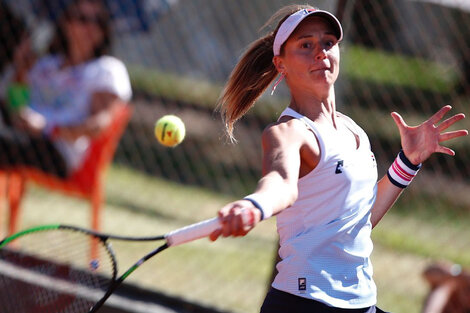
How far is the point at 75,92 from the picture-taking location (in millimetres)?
5520

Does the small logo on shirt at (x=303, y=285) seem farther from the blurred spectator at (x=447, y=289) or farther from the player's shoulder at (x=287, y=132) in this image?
the blurred spectator at (x=447, y=289)

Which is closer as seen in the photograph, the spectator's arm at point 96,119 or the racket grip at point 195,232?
the racket grip at point 195,232

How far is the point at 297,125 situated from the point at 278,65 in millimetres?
284

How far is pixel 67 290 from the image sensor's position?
12.4ft

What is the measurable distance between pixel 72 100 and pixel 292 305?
11.1ft

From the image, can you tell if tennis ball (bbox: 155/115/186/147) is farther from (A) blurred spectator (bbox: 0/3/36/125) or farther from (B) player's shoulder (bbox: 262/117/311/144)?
(A) blurred spectator (bbox: 0/3/36/125)

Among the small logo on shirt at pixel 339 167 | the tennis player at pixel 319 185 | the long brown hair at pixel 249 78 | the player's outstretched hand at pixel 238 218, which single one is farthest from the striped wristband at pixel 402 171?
the player's outstretched hand at pixel 238 218

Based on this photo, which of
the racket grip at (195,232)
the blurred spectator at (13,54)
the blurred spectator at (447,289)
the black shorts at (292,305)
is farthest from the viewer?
the blurred spectator at (13,54)

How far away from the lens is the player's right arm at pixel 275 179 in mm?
2068

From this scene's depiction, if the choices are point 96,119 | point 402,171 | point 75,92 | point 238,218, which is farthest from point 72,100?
point 238,218

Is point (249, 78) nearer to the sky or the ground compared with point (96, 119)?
nearer to the sky

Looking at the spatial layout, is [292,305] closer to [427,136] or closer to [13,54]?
[427,136]

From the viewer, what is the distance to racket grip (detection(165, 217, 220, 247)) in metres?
2.16

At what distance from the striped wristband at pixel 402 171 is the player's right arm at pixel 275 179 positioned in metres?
0.49
